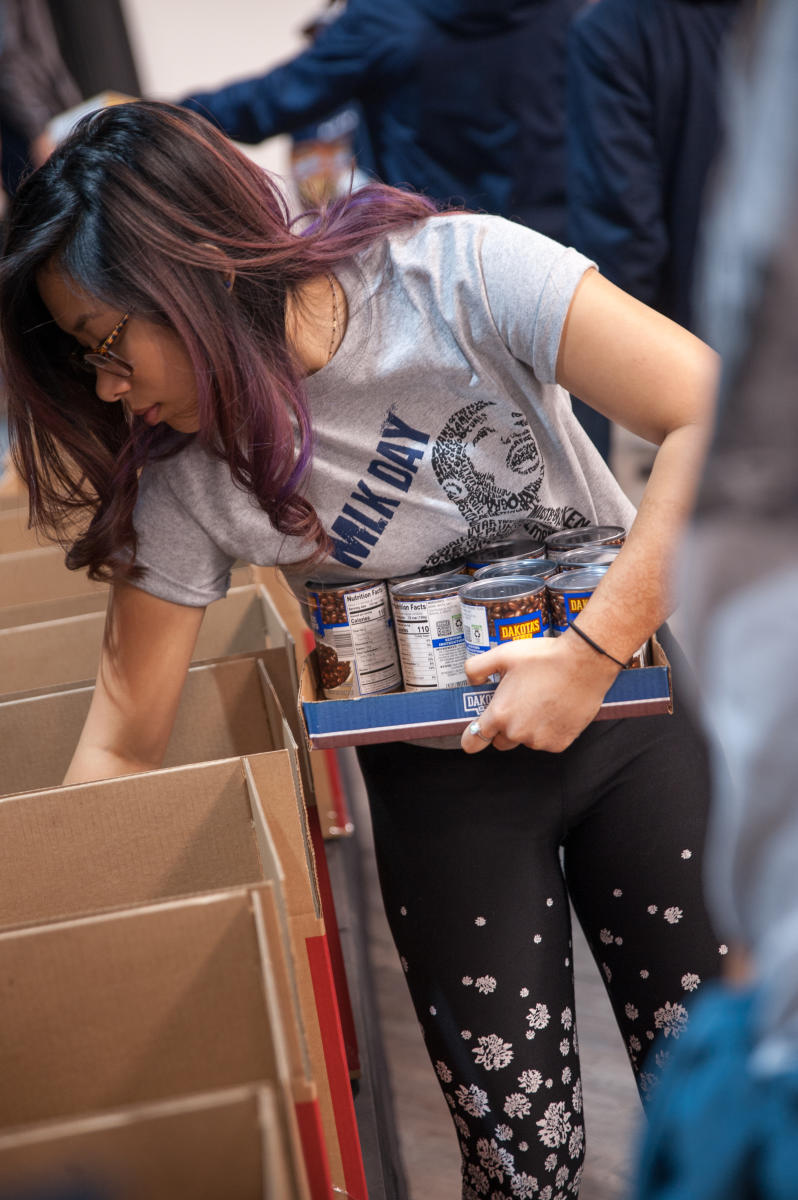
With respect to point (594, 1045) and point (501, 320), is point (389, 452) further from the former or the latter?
point (594, 1045)

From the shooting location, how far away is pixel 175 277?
Result: 1.07 metres

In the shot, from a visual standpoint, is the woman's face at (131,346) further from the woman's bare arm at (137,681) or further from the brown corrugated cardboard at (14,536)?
the brown corrugated cardboard at (14,536)

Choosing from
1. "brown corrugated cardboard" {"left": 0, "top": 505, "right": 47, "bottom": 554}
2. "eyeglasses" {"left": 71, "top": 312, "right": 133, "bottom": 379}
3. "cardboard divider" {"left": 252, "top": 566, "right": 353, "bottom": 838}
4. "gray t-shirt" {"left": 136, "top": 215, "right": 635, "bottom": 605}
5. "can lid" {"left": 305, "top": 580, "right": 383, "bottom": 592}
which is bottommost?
"cardboard divider" {"left": 252, "top": 566, "right": 353, "bottom": 838}

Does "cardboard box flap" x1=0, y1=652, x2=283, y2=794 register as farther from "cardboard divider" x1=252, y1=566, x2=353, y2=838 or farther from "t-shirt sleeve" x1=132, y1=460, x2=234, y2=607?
"cardboard divider" x1=252, y1=566, x2=353, y2=838

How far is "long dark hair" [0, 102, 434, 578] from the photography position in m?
1.07

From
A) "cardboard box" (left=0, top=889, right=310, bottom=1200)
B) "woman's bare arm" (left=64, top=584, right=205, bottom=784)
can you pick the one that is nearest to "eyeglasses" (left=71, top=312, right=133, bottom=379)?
"woman's bare arm" (left=64, top=584, right=205, bottom=784)

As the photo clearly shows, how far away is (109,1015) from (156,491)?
646mm

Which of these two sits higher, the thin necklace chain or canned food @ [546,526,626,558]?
the thin necklace chain

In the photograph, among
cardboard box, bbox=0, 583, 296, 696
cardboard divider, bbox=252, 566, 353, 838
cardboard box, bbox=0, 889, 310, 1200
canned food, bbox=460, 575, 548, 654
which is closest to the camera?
cardboard box, bbox=0, 889, 310, 1200

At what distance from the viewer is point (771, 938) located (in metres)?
0.42

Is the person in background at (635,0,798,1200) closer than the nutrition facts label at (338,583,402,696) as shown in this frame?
Yes

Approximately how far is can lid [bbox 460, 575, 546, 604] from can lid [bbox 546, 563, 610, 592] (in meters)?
0.01

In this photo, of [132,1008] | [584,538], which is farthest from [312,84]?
[132,1008]

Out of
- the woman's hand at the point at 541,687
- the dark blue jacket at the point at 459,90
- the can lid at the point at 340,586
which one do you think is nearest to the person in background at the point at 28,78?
the dark blue jacket at the point at 459,90
